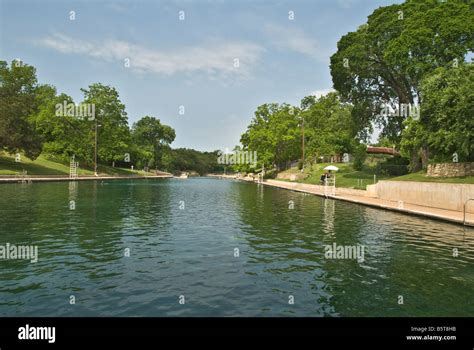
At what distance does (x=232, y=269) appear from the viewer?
10320 mm

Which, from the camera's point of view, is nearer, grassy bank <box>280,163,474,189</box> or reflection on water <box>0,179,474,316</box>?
A: reflection on water <box>0,179,474,316</box>

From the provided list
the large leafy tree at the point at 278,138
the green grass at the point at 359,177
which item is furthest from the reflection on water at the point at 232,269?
the large leafy tree at the point at 278,138

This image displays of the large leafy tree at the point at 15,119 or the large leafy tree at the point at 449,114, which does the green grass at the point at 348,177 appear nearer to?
the large leafy tree at the point at 449,114

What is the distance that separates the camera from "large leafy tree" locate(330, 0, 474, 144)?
3388cm

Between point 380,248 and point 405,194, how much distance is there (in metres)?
16.5

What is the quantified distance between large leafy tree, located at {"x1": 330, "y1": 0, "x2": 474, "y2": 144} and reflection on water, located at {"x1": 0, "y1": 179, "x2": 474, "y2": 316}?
23564 mm

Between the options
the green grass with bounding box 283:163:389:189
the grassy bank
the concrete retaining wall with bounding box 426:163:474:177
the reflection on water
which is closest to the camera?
→ the reflection on water

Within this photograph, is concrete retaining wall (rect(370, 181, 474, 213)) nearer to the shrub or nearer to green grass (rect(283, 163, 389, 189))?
green grass (rect(283, 163, 389, 189))

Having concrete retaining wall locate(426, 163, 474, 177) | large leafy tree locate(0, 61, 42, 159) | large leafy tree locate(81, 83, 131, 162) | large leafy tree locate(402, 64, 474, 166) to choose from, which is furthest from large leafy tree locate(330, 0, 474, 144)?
Result: large leafy tree locate(81, 83, 131, 162)

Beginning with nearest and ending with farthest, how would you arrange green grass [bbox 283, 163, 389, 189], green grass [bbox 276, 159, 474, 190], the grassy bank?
1. green grass [bbox 276, 159, 474, 190]
2. the grassy bank
3. green grass [bbox 283, 163, 389, 189]

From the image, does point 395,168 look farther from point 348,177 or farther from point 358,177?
point 348,177

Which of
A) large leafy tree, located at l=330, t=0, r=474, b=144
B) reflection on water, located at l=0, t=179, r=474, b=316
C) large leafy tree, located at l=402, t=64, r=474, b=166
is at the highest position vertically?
large leafy tree, located at l=330, t=0, r=474, b=144

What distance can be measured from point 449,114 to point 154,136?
134 m

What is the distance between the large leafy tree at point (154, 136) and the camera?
14012 cm
